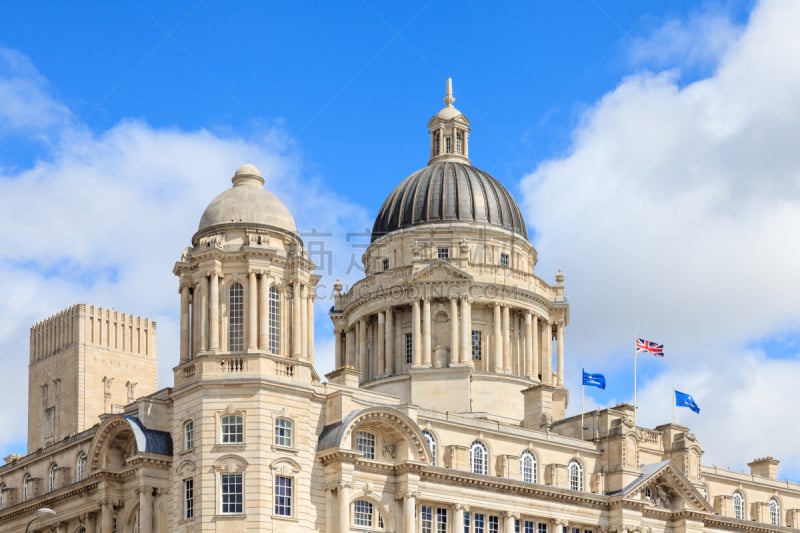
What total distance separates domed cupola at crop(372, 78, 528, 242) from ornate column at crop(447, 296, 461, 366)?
7723mm

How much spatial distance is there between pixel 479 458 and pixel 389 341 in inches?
862

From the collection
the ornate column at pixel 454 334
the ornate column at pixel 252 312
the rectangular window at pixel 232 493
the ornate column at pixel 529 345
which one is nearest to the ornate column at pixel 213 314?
the ornate column at pixel 252 312

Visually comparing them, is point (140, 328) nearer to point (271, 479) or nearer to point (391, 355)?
point (391, 355)

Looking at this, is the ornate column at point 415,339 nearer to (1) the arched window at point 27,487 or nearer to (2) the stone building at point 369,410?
(2) the stone building at point 369,410

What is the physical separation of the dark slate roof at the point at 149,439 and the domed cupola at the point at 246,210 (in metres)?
11.5

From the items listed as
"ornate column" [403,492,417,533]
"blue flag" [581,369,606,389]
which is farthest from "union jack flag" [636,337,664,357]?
"ornate column" [403,492,417,533]

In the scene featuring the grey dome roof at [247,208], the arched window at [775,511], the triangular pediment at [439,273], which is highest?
the triangular pediment at [439,273]

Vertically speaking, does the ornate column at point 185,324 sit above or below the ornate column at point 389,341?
below

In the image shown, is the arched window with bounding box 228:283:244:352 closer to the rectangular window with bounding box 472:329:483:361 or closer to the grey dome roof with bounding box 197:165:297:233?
the grey dome roof with bounding box 197:165:297:233

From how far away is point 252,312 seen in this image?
85125 mm

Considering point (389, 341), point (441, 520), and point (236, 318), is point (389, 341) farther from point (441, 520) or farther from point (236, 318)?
point (236, 318)

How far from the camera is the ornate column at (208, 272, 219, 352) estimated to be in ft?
277

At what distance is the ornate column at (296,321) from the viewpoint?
85.9 metres

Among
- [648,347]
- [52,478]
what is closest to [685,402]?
[648,347]
